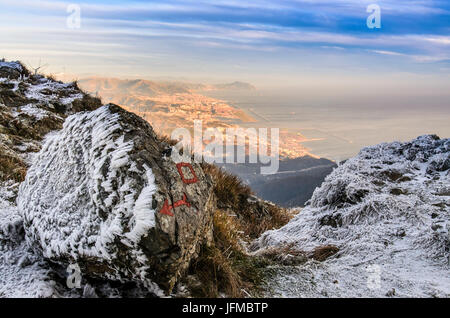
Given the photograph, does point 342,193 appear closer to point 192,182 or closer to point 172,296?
point 192,182

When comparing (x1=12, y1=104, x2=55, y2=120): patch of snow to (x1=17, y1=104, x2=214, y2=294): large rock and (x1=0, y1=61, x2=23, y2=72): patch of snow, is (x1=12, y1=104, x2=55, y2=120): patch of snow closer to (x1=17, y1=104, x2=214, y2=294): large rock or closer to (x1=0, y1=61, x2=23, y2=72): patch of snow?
(x1=0, y1=61, x2=23, y2=72): patch of snow

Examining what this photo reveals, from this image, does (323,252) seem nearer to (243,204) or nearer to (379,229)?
(379,229)

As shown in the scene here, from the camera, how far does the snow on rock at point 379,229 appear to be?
13.1 feet

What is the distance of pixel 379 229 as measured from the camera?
5387mm

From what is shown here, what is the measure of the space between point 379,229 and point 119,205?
3.80 meters

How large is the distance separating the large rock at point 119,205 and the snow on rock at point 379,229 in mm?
1210

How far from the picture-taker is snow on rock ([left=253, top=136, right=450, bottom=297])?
401cm

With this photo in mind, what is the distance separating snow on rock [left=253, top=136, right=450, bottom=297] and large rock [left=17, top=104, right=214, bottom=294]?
1210mm

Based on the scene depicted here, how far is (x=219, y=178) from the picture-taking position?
9.53m
